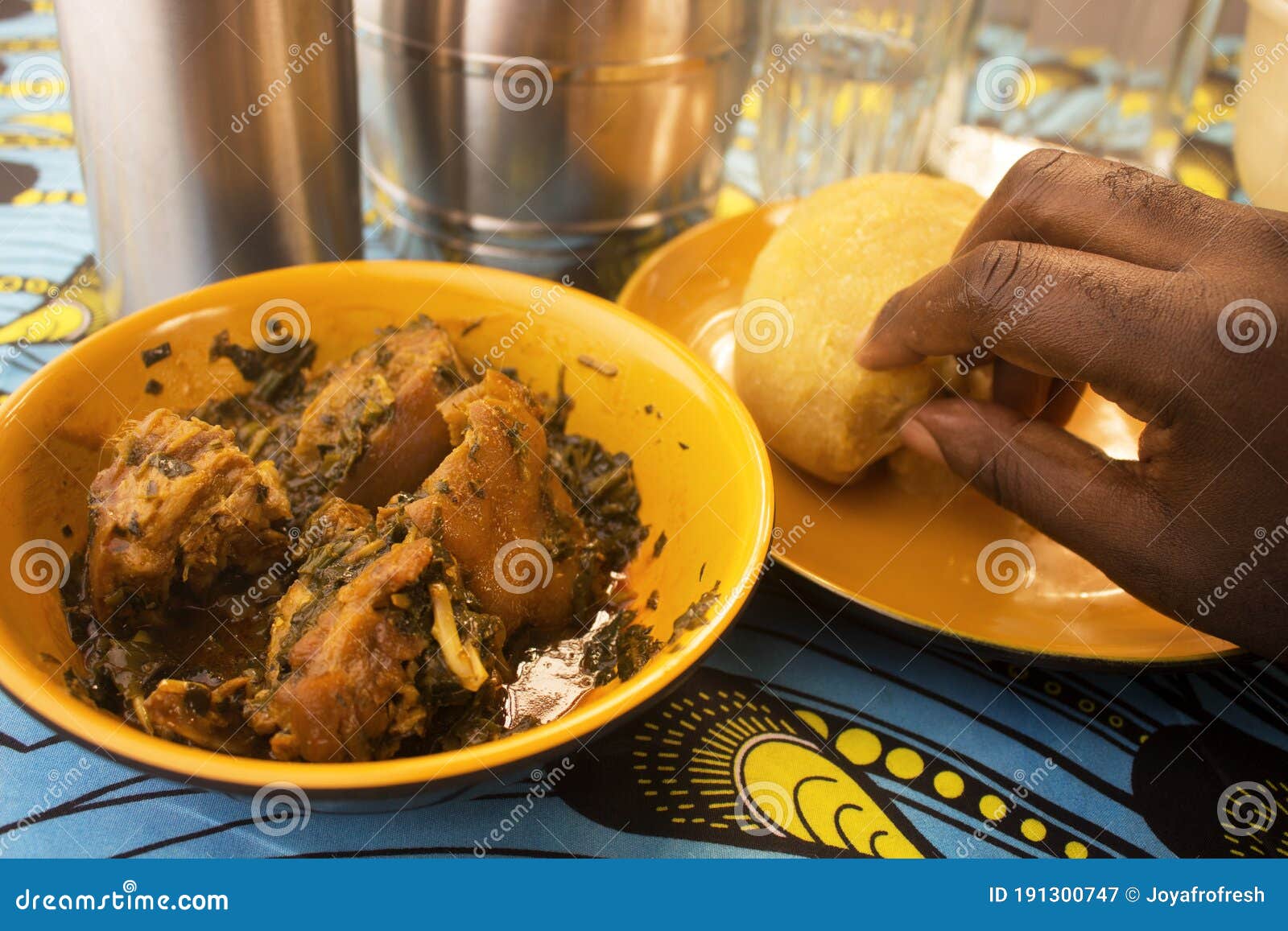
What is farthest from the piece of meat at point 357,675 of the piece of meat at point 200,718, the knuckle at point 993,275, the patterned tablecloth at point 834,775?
the knuckle at point 993,275

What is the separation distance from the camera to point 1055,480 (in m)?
1.38

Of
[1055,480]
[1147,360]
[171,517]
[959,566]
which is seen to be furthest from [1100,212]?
[171,517]

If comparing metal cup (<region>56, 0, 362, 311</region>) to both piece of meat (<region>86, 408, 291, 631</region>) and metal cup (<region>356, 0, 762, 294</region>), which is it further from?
piece of meat (<region>86, 408, 291, 631</region>)

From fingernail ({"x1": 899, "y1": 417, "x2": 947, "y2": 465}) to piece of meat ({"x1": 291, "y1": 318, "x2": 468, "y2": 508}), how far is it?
0.71 m

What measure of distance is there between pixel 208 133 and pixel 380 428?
2.38ft

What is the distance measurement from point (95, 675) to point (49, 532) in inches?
8.8

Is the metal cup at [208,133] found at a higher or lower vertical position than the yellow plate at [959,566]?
higher

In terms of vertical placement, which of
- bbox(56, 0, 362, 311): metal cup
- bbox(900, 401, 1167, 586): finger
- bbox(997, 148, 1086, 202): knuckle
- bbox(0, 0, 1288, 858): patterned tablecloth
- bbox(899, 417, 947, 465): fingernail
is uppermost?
bbox(997, 148, 1086, 202): knuckle

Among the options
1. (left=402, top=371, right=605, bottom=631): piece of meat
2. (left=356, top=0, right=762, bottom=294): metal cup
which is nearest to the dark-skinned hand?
(left=402, top=371, right=605, bottom=631): piece of meat

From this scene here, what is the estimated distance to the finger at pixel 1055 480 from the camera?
51.9 inches

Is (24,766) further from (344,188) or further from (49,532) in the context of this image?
(344,188)

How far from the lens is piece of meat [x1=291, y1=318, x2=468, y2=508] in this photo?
135cm

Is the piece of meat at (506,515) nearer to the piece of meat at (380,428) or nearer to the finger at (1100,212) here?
the piece of meat at (380,428)

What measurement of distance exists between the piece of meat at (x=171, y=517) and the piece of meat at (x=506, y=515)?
224 mm
